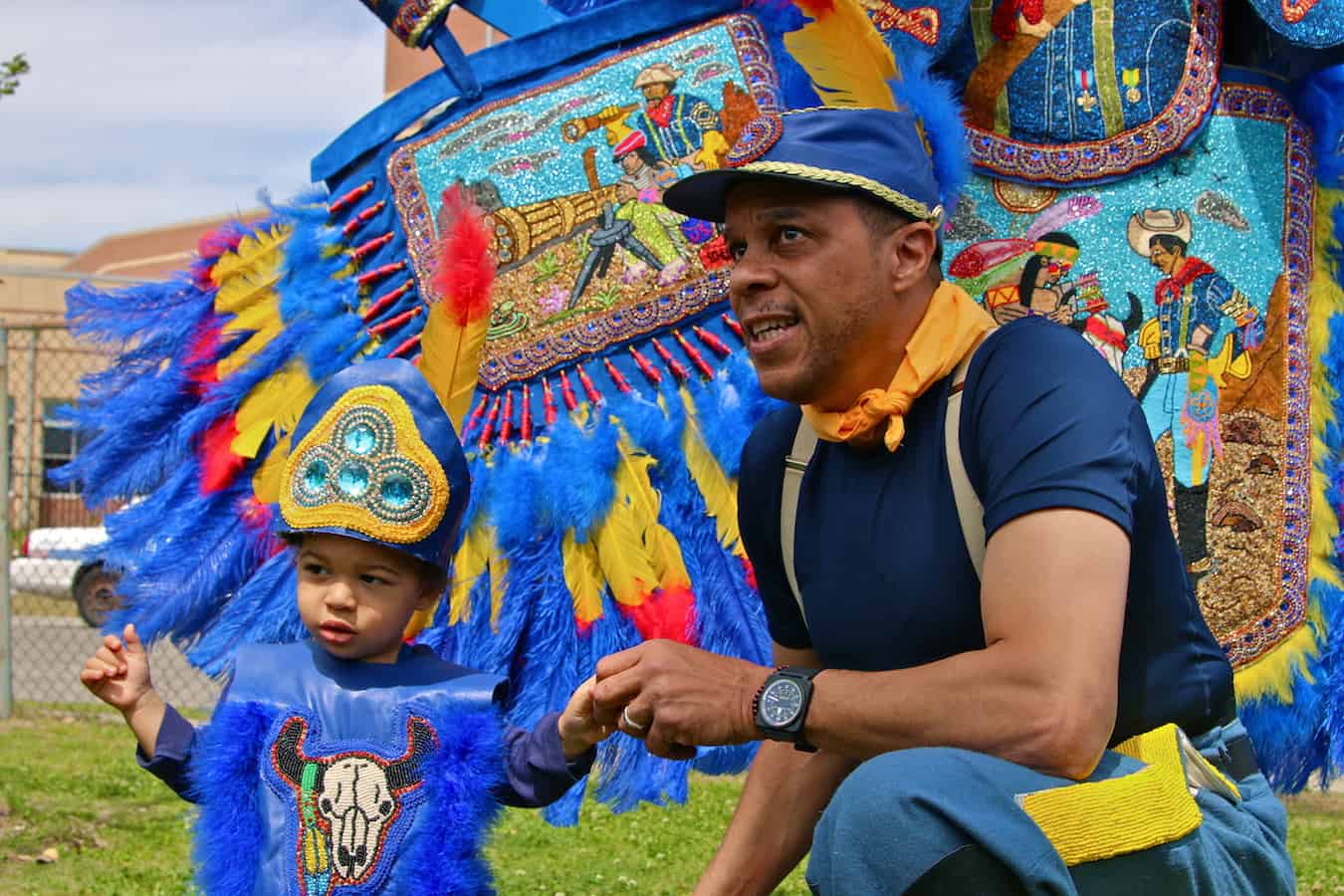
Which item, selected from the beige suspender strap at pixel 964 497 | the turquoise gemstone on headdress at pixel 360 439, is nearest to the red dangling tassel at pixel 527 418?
the turquoise gemstone on headdress at pixel 360 439

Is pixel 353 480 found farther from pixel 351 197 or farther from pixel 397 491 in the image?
pixel 351 197

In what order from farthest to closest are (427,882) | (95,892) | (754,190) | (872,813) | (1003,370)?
1. (95,892)
2. (427,882)
3. (754,190)
4. (1003,370)
5. (872,813)

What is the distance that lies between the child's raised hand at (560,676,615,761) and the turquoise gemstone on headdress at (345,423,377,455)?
1.73 feet

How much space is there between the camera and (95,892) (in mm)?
3723

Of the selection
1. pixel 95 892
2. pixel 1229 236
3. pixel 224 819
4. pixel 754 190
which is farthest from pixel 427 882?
pixel 1229 236

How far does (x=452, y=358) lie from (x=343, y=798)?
773 millimetres

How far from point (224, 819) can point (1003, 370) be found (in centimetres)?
137

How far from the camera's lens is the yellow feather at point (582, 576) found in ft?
10.1

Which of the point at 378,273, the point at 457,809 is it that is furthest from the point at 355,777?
the point at 378,273

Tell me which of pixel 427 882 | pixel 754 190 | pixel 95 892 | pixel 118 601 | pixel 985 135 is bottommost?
pixel 95 892

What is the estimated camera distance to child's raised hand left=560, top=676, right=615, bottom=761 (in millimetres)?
2338

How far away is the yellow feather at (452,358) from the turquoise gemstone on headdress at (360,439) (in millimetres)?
219

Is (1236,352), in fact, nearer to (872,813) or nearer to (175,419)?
(872,813)

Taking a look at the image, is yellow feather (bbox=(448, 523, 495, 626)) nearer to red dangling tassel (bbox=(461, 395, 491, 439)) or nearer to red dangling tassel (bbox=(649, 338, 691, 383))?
red dangling tassel (bbox=(461, 395, 491, 439))
